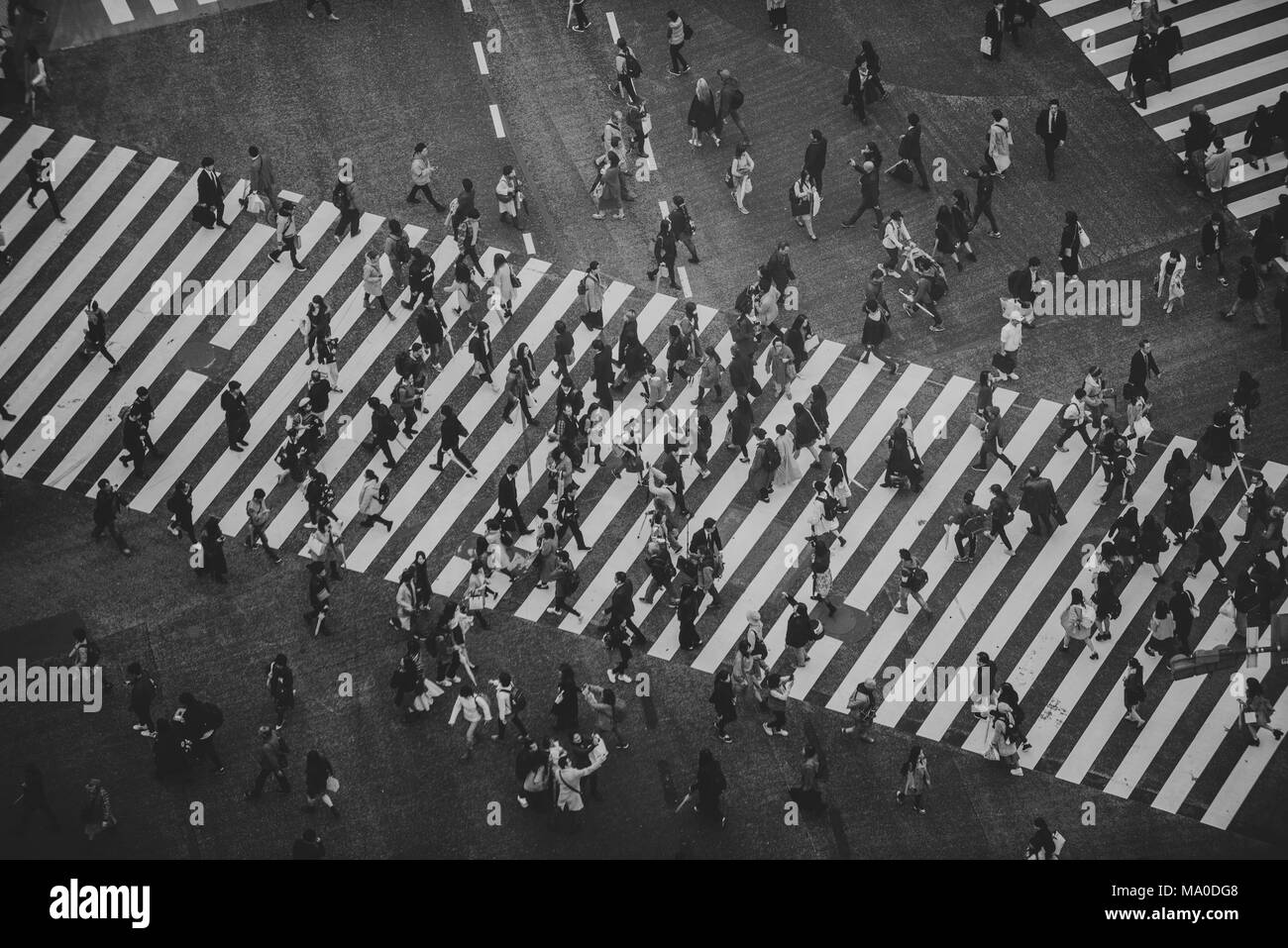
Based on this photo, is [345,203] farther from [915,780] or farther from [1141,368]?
[915,780]

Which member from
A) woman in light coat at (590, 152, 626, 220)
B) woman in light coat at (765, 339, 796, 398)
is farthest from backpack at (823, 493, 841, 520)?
woman in light coat at (590, 152, 626, 220)

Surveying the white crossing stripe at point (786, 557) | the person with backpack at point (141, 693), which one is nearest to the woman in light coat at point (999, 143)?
the white crossing stripe at point (786, 557)

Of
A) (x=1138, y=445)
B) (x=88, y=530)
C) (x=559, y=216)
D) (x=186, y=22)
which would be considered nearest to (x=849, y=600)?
(x=1138, y=445)

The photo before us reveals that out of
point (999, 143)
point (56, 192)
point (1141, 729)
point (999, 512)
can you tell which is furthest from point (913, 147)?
point (56, 192)

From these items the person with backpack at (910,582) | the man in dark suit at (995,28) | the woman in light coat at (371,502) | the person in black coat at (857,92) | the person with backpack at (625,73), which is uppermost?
the man in dark suit at (995,28)

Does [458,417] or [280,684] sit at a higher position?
[458,417]

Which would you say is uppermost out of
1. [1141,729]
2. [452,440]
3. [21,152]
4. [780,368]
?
[21,152]

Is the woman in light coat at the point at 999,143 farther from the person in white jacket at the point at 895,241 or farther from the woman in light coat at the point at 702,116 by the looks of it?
the woman in light coat at the point at 702,116
